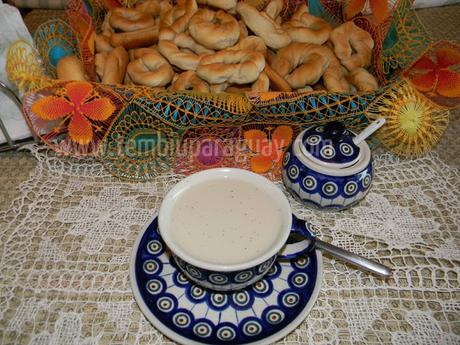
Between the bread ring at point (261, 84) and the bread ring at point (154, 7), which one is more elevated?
the bread ring at point (154, 7)

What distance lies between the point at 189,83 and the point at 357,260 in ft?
1.44

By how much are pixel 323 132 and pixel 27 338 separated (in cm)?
54

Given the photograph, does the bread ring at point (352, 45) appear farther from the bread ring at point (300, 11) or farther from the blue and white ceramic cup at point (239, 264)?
the blue and white ceramic cup at point (239, 264)

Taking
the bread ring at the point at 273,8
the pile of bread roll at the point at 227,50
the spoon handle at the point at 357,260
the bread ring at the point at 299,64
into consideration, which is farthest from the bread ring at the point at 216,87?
the spoon handle at the point at 357,260

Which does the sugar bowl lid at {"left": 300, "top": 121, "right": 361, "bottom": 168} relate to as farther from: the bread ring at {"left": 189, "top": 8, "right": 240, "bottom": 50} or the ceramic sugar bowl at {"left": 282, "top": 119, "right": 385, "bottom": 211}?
the bread ring at {"left": 189, "top": 8, "right": 240, "bottom": 50}

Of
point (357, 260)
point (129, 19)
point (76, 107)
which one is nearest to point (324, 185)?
point (357, 260)

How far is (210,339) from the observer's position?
50cm

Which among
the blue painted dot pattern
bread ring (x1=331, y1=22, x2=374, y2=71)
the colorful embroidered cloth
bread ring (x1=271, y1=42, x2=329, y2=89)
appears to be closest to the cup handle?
the blue painted dot pattern

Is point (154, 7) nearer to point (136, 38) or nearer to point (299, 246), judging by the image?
point (136, 38)

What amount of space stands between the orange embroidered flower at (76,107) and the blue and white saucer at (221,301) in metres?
0.25

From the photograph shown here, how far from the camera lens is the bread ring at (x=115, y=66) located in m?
0.77

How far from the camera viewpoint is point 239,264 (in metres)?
0.48

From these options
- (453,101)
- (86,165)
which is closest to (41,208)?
(86,165)

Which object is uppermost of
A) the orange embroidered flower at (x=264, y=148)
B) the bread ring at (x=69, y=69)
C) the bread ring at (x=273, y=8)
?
the bread ring at (x=273, y=8)
